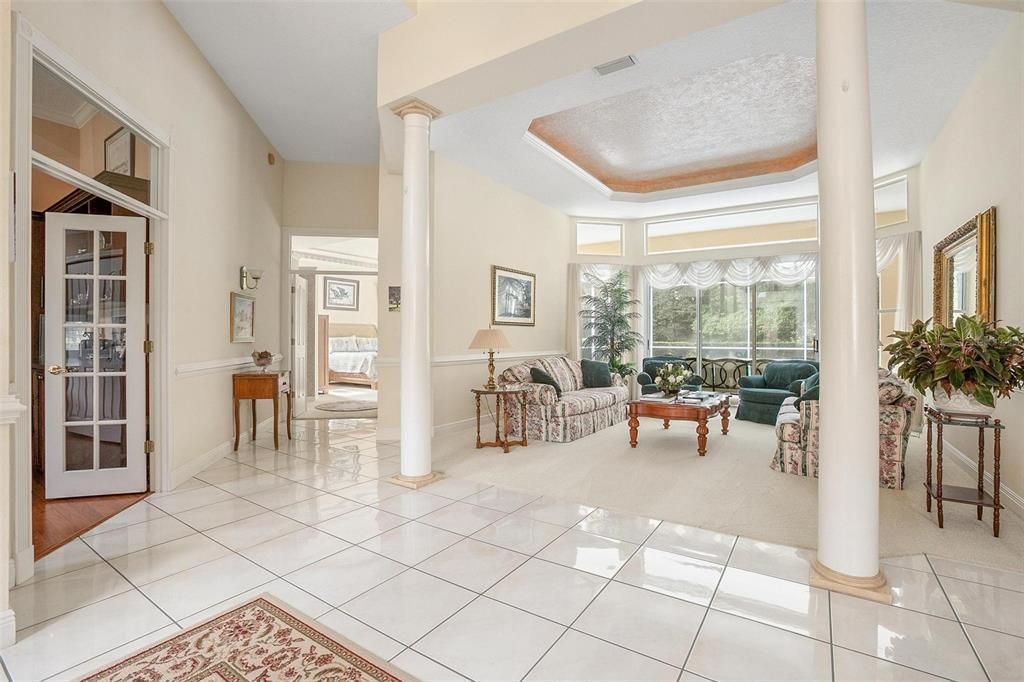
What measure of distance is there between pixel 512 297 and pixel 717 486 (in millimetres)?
4068

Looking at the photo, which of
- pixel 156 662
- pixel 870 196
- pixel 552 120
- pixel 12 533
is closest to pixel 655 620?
pixel 156 662

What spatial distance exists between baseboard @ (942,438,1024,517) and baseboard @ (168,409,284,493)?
5910 mm

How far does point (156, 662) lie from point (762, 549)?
A: 9.43 ft

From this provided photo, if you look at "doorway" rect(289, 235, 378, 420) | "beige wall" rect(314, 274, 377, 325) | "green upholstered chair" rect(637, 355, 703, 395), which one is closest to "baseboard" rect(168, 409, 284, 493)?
"doorway" rect(289, 235, 378, 420)

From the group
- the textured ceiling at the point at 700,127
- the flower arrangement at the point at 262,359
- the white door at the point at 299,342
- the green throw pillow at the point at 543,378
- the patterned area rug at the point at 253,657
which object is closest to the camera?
the patterned area rug at the point at 253,657

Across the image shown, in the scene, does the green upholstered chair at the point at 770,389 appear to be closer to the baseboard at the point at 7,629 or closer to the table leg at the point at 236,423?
the table leg at the point at 236,423

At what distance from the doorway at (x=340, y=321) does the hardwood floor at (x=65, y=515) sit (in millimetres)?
4995

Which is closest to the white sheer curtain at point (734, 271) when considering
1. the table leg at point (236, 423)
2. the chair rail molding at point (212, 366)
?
the chair rail molding at point (212, 366)

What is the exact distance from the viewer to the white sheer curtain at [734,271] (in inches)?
308

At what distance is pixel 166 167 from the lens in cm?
383

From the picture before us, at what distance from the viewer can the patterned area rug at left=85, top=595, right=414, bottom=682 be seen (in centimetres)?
175

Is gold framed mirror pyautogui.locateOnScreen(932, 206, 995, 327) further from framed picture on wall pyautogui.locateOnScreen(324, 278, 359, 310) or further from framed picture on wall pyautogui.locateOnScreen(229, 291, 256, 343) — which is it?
framed picture on wall pyautogui.locateOnScreen(324, 278, 359, 310)

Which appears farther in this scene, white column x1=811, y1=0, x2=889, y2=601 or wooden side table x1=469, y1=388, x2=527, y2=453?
wooden side table x1=469, y1=388, x2=527, y2=453

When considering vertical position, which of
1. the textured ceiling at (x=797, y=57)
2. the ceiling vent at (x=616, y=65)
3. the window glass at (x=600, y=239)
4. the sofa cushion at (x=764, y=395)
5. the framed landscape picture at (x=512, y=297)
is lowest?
the sofa cushion at (x=764, y=395)
